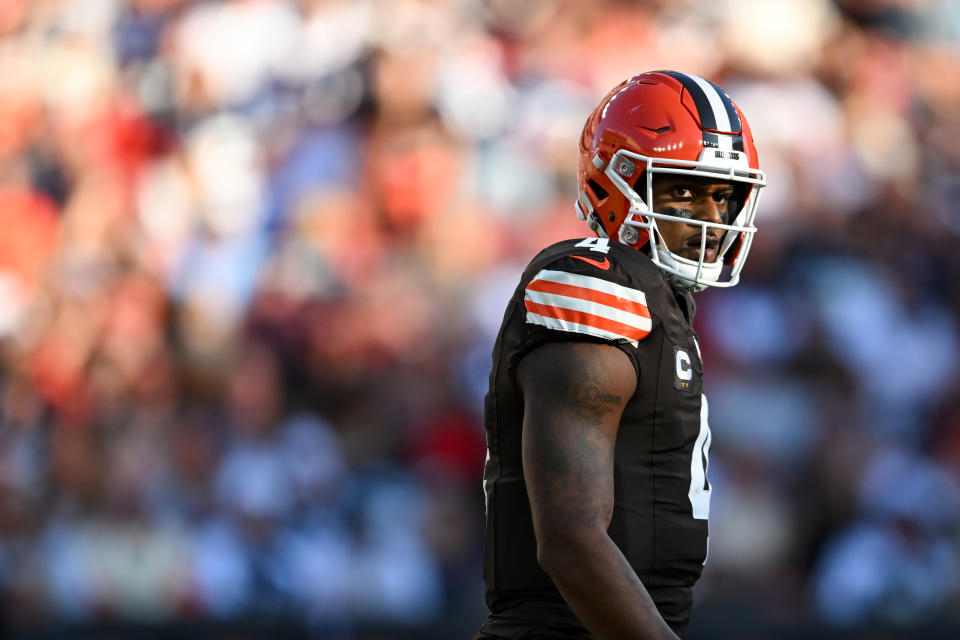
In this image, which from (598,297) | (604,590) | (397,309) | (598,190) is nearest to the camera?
(604,590)

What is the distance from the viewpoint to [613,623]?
1645 millimetres

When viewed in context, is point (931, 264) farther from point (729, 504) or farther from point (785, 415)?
point (729, 504)

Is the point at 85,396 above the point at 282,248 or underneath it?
underneath

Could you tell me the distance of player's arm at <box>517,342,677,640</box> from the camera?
5.41ft

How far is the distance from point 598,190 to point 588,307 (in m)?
0.49

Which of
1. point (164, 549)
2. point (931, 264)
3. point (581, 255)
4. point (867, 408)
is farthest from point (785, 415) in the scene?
point (581, 255)

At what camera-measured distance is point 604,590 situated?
1.64 metres

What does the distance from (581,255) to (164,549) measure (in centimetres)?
399

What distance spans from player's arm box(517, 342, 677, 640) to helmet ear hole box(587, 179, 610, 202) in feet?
1.63

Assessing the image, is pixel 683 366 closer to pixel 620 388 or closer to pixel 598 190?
pixel 620 388

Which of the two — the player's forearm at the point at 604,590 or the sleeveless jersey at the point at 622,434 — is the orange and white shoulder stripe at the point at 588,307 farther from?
the player's forearm at the point at 604,590

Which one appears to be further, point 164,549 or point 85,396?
point 85,396

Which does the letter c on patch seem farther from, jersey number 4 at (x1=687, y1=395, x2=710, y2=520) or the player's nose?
the player's nose

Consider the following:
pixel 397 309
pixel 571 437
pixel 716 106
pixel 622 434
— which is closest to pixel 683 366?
pixel 622 434
